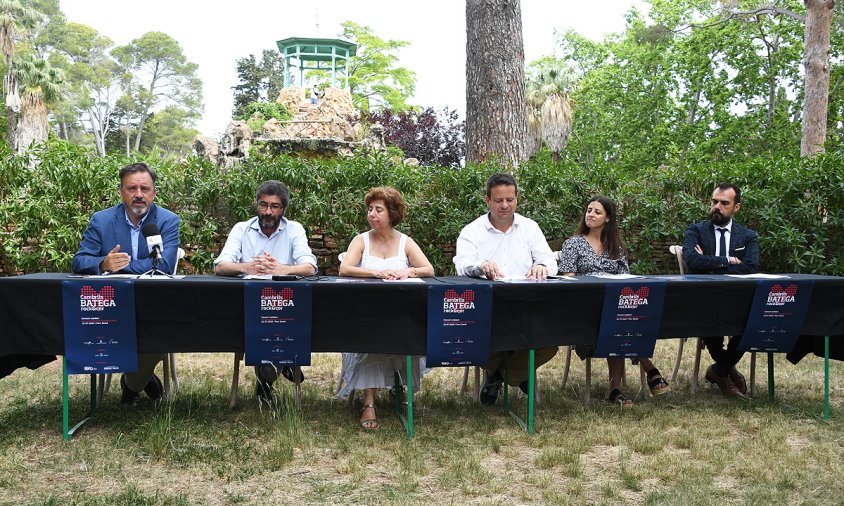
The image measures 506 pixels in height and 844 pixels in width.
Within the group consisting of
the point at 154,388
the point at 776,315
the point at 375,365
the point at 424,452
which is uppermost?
the point at 776,315

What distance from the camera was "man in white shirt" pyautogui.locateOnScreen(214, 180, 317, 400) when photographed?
15.8 feet

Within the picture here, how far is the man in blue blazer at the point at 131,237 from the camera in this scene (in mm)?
4598

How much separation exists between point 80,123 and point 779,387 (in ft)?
156

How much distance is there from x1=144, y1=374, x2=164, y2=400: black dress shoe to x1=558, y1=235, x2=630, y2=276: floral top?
3.01 m

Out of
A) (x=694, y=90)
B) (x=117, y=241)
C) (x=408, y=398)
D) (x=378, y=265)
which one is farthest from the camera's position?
(x=694, y=90)

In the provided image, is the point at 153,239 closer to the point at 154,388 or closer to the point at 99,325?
the point at 99,325

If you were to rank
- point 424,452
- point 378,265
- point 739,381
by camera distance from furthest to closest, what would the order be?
point 739,381 < point 378,265 < point 424,452

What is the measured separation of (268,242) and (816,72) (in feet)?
41.8

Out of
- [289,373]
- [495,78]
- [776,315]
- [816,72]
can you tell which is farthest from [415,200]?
[816,72]

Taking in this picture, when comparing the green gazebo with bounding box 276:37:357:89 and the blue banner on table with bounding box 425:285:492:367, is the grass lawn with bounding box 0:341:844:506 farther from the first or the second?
the green gazebo with bounding box 276:37:357:89

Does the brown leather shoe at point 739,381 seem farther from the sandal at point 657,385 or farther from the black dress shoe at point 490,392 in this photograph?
the black dress shoe at point 490,392

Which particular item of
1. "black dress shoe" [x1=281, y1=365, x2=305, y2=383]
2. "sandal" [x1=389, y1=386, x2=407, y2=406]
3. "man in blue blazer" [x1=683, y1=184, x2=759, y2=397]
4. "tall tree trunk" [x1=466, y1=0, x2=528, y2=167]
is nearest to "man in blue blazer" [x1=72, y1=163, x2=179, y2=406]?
"black dress shoe" [x1=281, y1=365, x2=305, y2=383]

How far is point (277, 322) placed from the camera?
411 cm

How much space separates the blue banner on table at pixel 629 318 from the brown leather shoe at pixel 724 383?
127 centimetres
